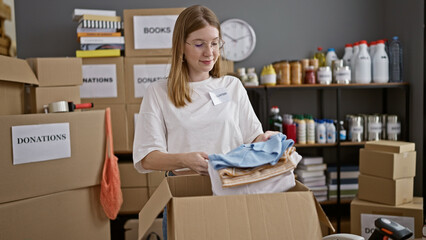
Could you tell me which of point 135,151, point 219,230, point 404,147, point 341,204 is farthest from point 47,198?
point 341,204

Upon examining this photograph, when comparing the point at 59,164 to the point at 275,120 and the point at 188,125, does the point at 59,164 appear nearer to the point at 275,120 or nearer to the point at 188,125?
the point at 188,125

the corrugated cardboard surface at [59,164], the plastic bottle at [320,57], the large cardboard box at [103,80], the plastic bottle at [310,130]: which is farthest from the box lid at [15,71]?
the plastic bottle at [320,57]

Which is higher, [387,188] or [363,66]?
[363,66]

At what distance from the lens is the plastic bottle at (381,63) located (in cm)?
318

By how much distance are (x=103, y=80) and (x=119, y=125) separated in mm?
362

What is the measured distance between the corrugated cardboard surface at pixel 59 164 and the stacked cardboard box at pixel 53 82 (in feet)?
1.01

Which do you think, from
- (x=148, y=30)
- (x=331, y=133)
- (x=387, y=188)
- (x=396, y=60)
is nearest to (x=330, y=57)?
(x=396, y=60)

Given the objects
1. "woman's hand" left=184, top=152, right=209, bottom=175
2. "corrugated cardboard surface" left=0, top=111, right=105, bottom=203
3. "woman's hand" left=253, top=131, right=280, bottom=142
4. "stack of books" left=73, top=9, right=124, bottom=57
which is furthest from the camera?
"stack of books" left=73, top=9, right=124, bottom=57

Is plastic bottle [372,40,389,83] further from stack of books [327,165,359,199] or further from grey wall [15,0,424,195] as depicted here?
stack of books [327,165,359,199]

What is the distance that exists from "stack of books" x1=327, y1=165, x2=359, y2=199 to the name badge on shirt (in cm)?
218

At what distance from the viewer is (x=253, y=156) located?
95 cm

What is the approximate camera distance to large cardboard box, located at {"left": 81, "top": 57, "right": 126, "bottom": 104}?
2.96 m

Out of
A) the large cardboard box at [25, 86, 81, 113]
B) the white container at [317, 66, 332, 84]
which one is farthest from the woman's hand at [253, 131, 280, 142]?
the white container at [317, 66, 332, 84]

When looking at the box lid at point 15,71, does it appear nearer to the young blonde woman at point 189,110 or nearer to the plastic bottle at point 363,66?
the young blonde woman at point 189,110
